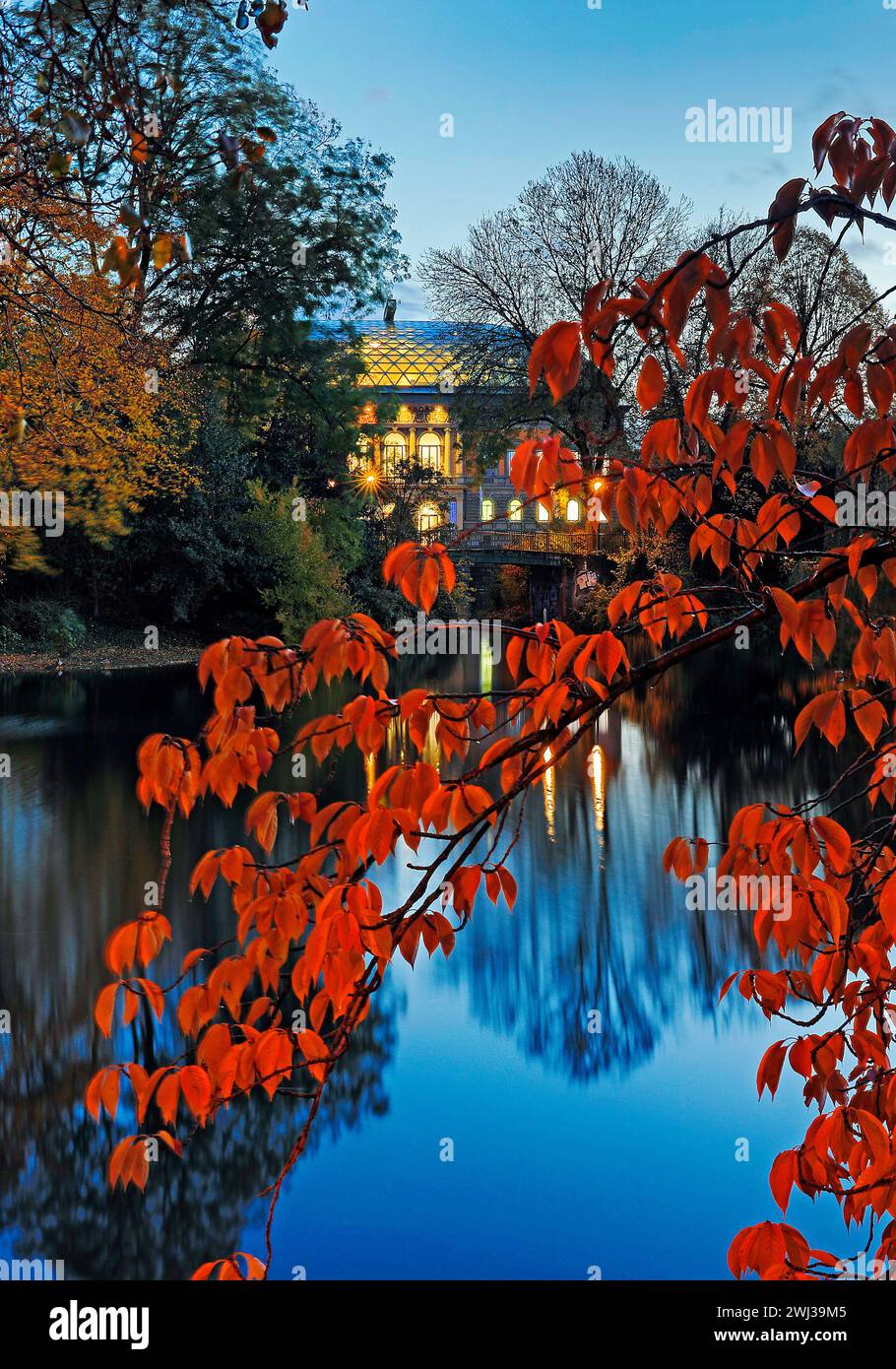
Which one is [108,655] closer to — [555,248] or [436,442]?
[555,248]

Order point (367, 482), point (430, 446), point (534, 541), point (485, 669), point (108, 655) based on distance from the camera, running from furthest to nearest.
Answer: point (430, 446)
point (534, 541)
point (367, 482)
point (485, 669)
point (108, 655)

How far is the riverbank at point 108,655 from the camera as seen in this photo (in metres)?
20.2

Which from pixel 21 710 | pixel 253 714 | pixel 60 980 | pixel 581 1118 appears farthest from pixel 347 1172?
pixel 21 710

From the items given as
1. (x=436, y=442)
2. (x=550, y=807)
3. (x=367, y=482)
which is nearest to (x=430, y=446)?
(x=436, y=442)

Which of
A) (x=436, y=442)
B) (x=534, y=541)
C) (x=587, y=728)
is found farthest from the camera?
(x=436, y=442)

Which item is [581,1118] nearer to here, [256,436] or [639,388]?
[639,388]

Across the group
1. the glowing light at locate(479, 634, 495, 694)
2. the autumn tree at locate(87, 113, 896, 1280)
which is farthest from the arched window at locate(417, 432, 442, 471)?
the autumn tree at locate(87, 113, 896, 1280)

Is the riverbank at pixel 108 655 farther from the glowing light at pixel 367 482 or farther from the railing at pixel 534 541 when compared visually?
the railing at pixel 534 541

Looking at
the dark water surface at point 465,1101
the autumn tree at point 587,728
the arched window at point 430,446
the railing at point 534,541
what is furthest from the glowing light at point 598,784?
the arched window at point 430,446

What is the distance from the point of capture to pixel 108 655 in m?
21.6

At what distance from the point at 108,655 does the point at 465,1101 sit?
57.5ft

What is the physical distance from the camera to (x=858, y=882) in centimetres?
213

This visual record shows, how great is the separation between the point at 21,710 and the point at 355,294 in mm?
9777

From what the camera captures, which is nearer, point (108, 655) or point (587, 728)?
point (587, 728)
